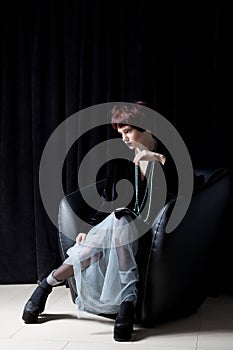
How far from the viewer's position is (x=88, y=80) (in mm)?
3402

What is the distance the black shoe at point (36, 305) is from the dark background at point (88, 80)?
760mm

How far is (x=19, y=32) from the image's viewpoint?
346 centimetres

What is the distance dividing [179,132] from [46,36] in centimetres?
103

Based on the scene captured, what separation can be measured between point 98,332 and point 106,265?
310 mm

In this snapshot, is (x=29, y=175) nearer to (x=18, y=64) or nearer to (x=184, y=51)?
(x=18, y=64)

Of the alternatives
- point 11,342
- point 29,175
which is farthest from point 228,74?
point 11,342

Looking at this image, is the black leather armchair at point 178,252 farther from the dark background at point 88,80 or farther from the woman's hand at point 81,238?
Result: the dark background at point 88,80

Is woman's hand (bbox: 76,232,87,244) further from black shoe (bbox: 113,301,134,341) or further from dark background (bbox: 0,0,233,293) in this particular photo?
dark background (bbox: 0,0,233,293)

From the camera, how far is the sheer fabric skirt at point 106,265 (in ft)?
8.20

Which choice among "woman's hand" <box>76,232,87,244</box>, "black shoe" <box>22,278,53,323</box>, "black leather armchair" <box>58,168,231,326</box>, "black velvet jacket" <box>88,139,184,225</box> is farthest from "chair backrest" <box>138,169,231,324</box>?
"black shoe" <box>22,278,53,323</box>

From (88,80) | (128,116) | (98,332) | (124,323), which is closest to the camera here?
(124,323)

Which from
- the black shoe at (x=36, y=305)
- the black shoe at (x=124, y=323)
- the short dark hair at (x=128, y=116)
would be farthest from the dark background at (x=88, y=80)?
the black shoe at (x=124, y=323)

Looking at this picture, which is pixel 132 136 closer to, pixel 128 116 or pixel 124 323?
pixel 128 116

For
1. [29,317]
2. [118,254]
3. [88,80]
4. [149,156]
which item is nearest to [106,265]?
[118,254]
